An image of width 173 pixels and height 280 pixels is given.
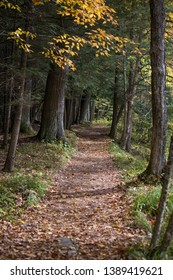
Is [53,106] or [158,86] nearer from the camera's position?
[158,86]

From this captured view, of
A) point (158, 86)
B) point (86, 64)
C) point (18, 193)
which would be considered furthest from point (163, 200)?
point (86, 64)

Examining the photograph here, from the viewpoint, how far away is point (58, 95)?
54.9 ft

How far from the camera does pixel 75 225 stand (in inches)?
269

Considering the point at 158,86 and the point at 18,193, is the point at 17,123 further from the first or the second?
the point at 158,86

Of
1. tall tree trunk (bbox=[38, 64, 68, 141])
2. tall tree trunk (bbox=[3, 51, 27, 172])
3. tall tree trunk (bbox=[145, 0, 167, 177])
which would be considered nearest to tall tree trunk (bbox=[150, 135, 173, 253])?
tall tree trunk (bbox=[145, 0, 167, 177])

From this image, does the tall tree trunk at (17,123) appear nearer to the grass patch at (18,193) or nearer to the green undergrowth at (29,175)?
the green undergrowth at (29,175)

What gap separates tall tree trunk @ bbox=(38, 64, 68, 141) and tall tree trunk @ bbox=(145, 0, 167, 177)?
7726 mm

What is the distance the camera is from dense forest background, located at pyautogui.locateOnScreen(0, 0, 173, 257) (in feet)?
27.4

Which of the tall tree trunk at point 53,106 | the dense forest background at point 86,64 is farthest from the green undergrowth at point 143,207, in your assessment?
the tall tree trunk at point 53,106

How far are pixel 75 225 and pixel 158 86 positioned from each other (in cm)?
471

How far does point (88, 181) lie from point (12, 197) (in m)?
3.45

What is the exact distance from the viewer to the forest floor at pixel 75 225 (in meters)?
5.31

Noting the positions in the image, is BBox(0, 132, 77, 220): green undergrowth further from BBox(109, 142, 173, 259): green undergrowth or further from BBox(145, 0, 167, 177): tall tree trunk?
A: BBox(145, 0, 167, 177): tall tree trunk
